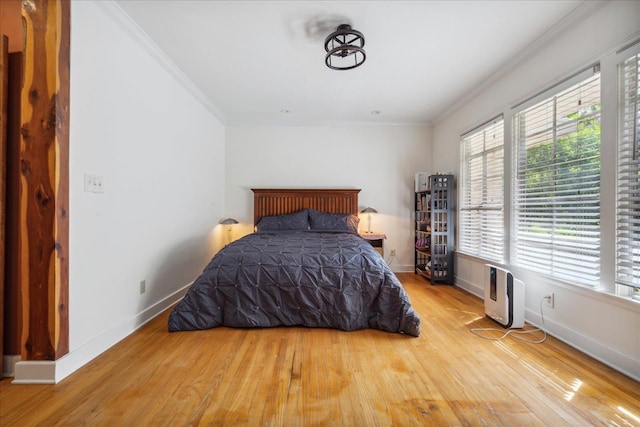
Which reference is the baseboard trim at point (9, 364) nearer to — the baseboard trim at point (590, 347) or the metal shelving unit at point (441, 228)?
the baseboard trim at point (590, 347)

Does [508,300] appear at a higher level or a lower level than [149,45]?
lower

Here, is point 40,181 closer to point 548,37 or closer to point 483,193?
point 548,37

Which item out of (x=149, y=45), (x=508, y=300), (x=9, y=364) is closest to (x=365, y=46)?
(x=149, y=45)

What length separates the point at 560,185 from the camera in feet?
6.98

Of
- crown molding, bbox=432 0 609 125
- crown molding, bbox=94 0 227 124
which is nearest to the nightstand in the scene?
crown molding, bbox=432 0 609 125

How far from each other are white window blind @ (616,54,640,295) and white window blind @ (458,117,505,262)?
1108mm

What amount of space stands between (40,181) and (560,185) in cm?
362

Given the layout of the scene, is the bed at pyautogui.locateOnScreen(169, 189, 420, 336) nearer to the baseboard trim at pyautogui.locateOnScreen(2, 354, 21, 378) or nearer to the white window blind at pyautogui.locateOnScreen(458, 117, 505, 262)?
the baseboard trim at pyautogui.locateOnScreen(2, 354, 21, 378)

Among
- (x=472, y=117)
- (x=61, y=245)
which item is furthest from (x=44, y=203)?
(x=472, y=117)

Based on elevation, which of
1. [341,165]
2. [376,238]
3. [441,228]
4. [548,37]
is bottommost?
[376,238]

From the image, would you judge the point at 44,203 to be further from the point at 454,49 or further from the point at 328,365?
the point at 454,49

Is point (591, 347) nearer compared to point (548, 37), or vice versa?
point (591, 347)

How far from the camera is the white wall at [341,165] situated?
14.5 feet

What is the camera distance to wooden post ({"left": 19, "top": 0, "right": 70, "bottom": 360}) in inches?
58.6
